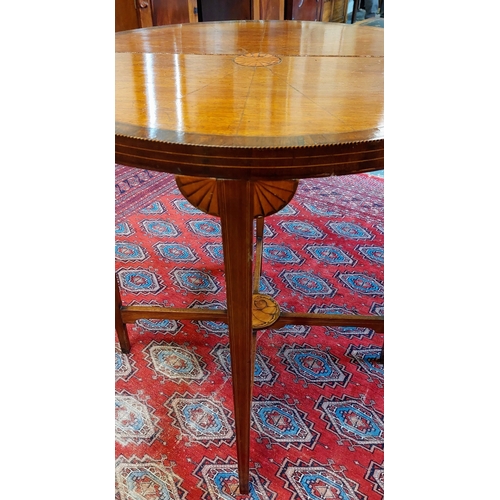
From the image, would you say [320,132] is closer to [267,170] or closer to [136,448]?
[267,170]

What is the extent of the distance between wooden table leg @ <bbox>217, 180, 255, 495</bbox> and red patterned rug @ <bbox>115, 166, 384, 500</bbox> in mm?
154

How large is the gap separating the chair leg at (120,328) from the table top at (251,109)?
60 centimetres

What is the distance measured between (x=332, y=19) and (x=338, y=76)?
13.4ft

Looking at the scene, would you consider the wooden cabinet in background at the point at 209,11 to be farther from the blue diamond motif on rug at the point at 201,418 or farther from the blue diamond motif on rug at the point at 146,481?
the blue diamond motif on rug at the point at 146,481

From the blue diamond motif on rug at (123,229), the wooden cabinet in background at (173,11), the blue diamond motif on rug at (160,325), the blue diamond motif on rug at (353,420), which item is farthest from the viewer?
the wooden cabinet in background at (173,11)

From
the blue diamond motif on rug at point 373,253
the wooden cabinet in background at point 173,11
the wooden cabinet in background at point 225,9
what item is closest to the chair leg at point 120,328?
the blue diamond motif on rug at point 373,253

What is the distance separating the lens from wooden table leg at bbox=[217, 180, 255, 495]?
0.66 meters

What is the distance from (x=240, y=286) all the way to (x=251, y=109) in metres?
0.29

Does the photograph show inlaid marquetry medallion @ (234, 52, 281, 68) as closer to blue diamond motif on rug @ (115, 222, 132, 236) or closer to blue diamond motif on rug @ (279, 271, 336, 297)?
blue diamond motif on rug @ (279, 271, 336, 297)

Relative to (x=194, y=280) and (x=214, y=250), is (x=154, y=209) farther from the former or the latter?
(x=194, y=280)

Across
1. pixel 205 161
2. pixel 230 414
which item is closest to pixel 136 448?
pixel 230 414

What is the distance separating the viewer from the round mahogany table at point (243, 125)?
62 cm

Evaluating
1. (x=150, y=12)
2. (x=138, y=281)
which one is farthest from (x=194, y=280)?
(x=150, y=12)

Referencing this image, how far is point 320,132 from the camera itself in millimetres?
646
